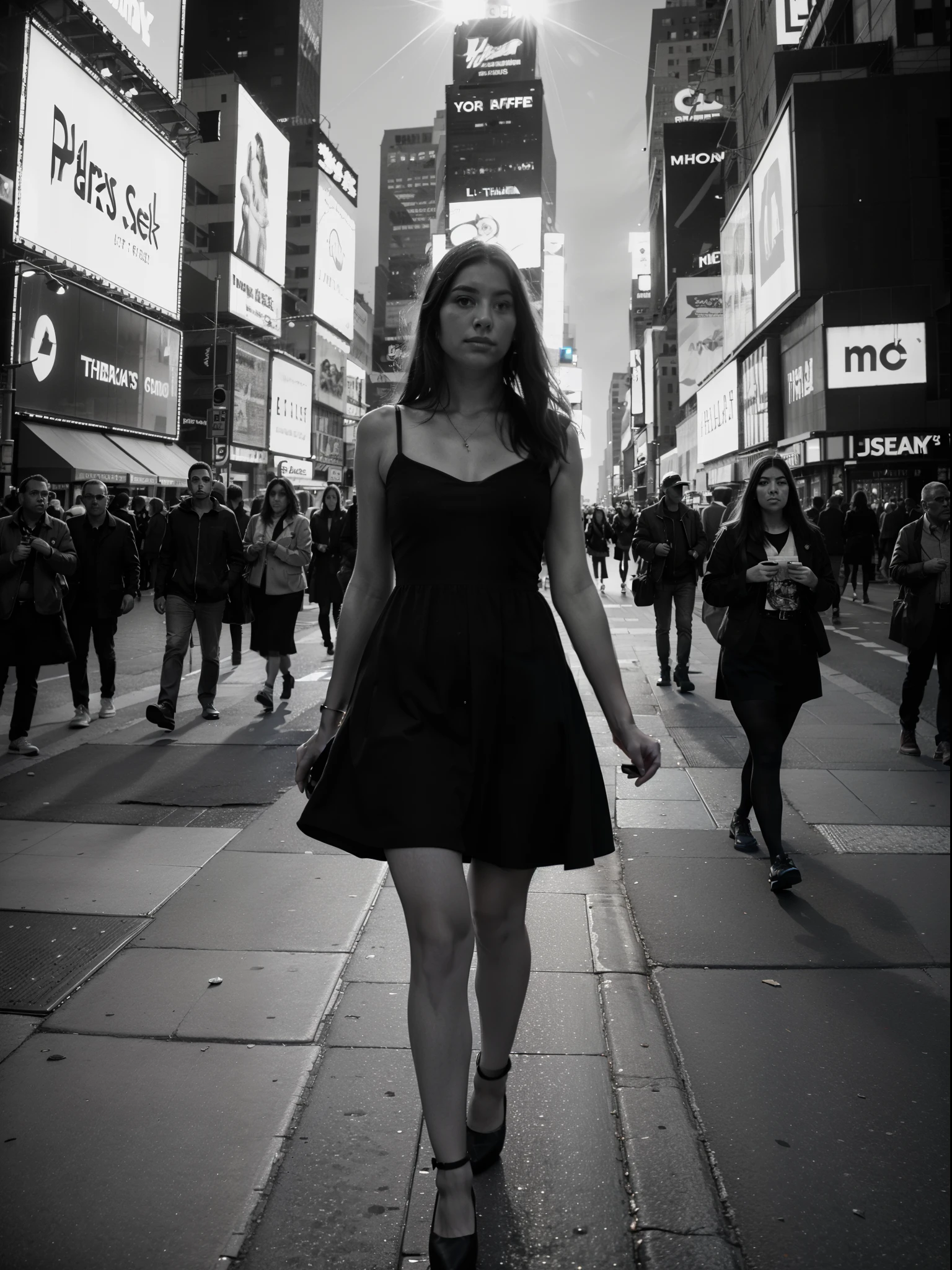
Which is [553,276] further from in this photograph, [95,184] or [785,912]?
[785,912]

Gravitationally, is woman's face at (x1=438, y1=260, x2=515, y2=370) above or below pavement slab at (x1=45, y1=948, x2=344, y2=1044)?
above

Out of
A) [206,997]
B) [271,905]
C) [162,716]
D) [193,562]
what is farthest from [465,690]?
[193,562]

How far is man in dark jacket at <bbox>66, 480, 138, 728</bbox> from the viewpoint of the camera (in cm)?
862

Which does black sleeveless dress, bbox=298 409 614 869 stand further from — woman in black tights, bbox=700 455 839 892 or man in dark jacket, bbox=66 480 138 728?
man in dark jacket, bbox=66 480 138 728

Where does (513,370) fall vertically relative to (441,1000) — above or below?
above

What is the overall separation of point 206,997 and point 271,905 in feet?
3.06

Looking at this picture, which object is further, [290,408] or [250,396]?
[290,408]

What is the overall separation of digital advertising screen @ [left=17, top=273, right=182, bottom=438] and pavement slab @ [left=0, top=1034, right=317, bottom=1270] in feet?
103

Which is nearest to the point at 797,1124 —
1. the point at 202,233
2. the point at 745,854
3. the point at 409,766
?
the point at 409,766

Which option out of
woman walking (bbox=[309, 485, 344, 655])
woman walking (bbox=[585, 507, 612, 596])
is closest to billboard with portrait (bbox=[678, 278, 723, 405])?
woman walking (bbox=[585, 507, 612, 596])

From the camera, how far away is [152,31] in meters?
39.4

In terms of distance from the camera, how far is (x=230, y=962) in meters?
3.73

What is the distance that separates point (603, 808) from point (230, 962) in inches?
74.0

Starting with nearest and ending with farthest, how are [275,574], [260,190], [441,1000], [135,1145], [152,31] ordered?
[441,1000] → [135,1145] → [275,574] → [152,31] → [260,190]
